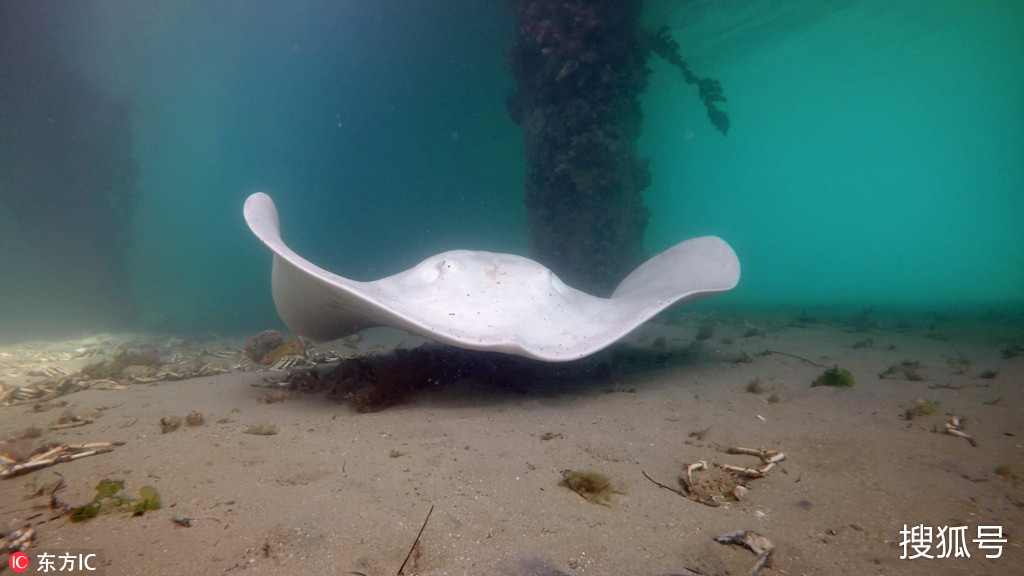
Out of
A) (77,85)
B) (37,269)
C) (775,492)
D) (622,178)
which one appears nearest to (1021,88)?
(622,178)

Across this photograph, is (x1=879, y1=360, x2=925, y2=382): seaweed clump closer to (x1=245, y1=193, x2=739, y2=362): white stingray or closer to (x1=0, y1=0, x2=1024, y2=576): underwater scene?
(x1=0, y1=0, x2=1024, y2=576): underwater scene

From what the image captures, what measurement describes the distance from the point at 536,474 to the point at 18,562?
1.91 metres

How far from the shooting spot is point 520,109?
12.3 meters

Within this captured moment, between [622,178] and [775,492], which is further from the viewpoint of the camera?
[622,178]

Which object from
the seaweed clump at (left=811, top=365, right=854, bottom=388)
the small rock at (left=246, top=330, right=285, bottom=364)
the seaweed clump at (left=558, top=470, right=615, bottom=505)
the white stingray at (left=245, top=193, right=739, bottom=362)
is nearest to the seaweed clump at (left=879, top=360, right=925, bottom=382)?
the seaweed clump at (left=811, top=365, right=854, bottom=388)

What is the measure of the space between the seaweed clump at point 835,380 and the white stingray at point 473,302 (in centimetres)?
106

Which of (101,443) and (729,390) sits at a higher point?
(729,390)

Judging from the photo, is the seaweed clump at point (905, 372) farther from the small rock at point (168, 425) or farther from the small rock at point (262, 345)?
the small rock at point (262, 345)

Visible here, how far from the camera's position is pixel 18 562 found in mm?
1393

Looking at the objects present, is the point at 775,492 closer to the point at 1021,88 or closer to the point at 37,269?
the point at 37,269

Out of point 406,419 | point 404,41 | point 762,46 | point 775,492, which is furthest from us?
point 762,46

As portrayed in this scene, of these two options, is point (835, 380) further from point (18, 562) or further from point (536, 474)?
point (18, 562)

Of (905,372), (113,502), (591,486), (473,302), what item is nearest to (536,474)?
(591,486)

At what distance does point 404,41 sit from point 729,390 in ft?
63.2
